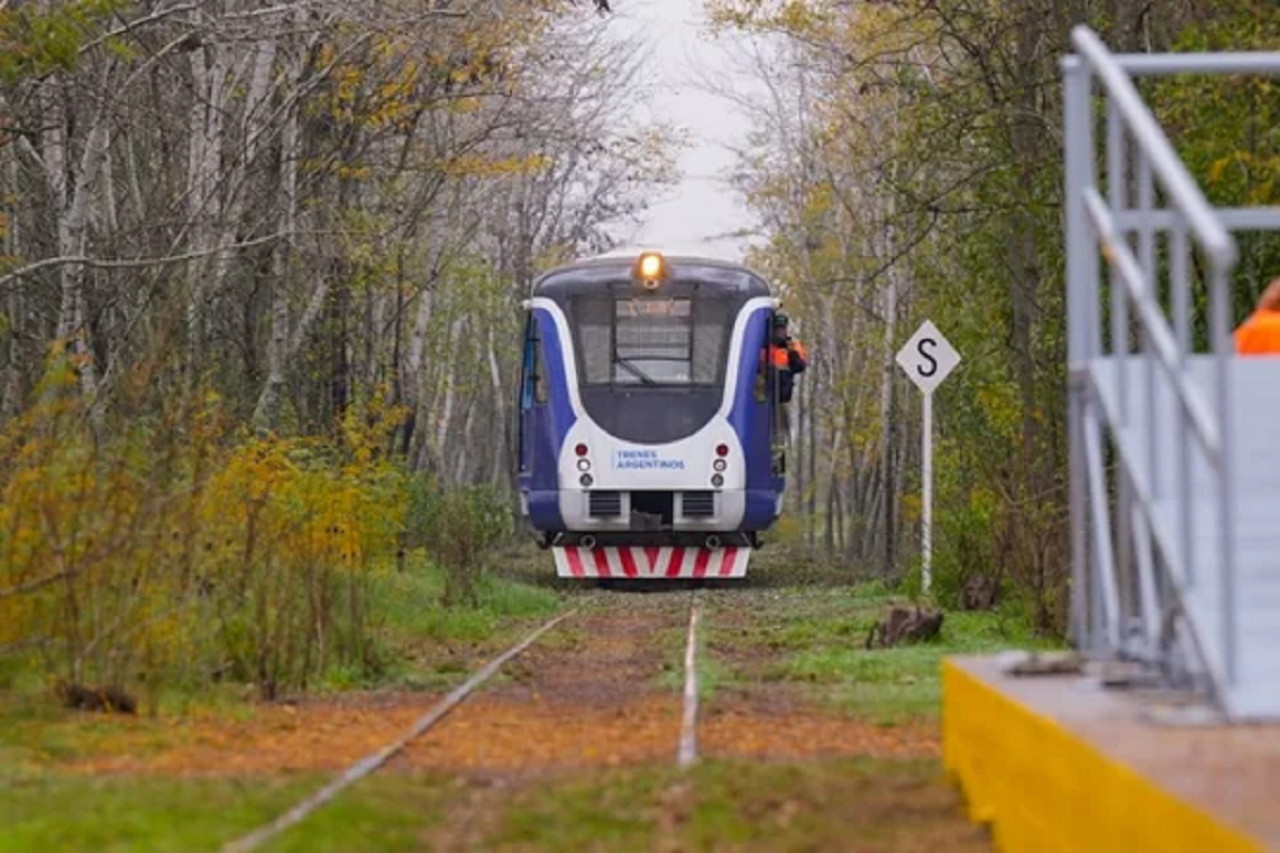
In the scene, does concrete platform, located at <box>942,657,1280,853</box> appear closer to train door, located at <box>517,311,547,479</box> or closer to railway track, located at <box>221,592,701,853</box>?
railway track, located at <box>221,592,701,853</box>

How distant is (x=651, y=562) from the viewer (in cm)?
2545

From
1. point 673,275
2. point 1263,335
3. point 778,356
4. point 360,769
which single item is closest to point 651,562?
point 778,356

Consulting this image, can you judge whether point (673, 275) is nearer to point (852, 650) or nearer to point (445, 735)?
point (852, 650)

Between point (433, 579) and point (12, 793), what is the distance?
1526 centimetres

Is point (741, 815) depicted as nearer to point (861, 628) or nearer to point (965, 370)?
point (861, 628)

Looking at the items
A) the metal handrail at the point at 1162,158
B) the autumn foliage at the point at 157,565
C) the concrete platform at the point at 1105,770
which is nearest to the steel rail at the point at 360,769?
the autumn foliage at the point at 157,565

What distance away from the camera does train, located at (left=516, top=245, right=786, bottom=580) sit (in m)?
24.8

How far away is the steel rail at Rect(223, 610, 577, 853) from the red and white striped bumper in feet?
31.1

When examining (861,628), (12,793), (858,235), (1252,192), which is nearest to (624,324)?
(861,628)

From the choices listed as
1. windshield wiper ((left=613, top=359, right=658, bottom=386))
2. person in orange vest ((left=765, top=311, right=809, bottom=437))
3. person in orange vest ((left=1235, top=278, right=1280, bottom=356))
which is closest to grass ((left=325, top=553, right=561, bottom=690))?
windshield wiper ((left=613, top=359, right=658, bottom=386))

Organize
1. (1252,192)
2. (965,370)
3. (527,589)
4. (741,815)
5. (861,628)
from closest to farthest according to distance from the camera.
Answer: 1. (741,815)
2. (1252,192)
3. (861,628)
4. (527,589)
5. (965,370)

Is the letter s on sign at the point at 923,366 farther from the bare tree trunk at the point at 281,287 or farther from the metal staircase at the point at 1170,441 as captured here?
the metal staircase at the point at 1170,441

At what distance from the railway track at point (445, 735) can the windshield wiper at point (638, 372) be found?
6.55 m

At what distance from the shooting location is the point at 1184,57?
794 cm
